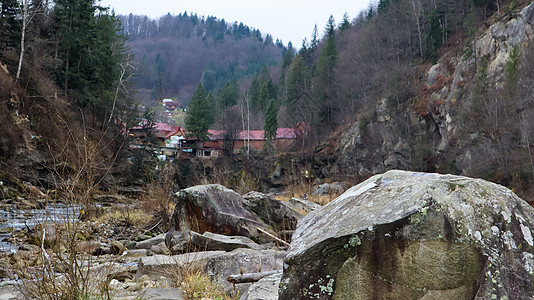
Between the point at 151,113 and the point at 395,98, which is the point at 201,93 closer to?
the point at 151,113

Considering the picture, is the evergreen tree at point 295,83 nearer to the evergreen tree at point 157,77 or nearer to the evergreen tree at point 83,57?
the evergreen tree at point 83,57

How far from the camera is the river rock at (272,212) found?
9.54m

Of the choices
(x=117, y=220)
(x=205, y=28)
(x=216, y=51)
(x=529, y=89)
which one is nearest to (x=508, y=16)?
(x=529, y=89)

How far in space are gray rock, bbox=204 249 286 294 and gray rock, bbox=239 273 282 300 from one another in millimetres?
1046

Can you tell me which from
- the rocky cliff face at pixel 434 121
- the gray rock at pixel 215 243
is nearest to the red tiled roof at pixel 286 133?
the rocky cliff face at pixel 434 121

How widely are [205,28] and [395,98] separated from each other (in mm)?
146567

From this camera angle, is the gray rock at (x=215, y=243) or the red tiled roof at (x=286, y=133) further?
the red tiled roof at (x=286, y=133)

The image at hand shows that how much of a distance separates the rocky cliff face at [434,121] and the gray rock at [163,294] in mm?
23892

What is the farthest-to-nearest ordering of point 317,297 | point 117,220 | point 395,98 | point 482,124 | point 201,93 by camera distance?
1. point 201,93
2. point 395,98
3. point 482,124
4. point 117,220
5. point 317,297

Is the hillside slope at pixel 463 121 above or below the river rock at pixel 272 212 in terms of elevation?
above

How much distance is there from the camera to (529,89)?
21.1 m

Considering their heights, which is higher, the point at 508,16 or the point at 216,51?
the point at 216,51

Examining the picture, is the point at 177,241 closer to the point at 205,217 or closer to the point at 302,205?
the point at 205,217

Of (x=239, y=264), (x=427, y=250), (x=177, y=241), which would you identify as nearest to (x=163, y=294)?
(x=239, y=264)
